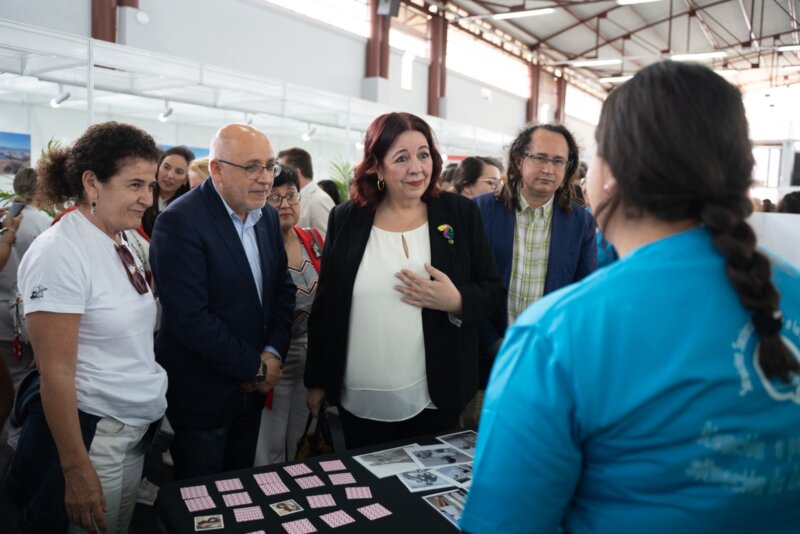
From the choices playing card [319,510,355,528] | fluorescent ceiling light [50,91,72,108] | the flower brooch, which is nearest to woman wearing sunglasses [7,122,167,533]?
playing card [319,510,355,528]

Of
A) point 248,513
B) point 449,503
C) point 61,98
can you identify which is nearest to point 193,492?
point 248,513

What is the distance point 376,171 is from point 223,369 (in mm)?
840

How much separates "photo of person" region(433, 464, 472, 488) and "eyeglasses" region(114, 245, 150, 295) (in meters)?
1.01

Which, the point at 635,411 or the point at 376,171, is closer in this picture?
the point at 635,411

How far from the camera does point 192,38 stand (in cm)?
853

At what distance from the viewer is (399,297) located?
1.87m

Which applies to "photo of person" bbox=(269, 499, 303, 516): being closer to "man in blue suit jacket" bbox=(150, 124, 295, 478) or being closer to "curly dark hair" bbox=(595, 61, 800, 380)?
"man in blue suit jacket" bbox=(150, 124, 295, 478)

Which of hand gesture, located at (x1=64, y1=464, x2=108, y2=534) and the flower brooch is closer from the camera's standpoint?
hand gesture, located at (x1=64, y1=464, x2=108, y2=534)

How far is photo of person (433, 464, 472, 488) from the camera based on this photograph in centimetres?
146

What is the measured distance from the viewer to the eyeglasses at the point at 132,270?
5.68ft

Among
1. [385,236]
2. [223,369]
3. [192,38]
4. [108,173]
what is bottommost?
[223,369]

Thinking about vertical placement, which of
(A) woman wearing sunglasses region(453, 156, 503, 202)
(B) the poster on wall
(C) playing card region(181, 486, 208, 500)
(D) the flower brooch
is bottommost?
(C) playing card region(181, 486, 208, 500)

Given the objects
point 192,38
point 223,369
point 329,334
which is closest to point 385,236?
point 329,334

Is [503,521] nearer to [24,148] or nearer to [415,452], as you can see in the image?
[415,452]
